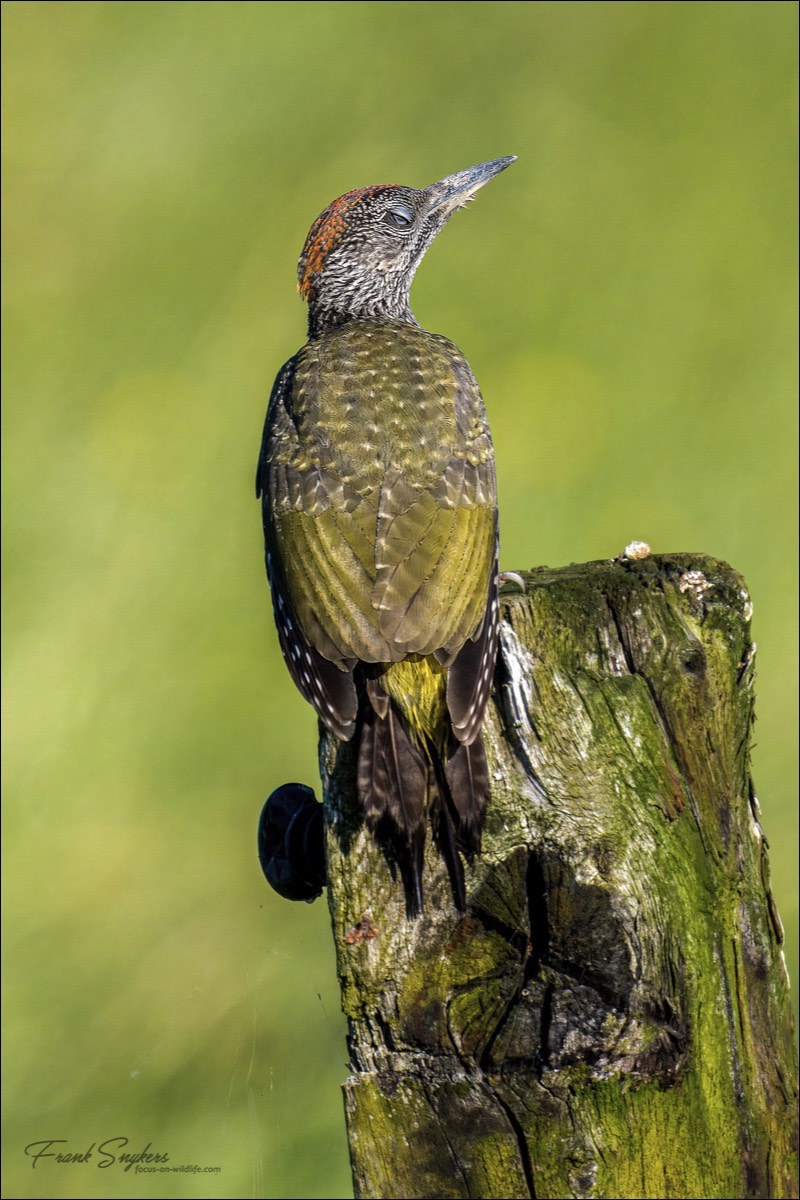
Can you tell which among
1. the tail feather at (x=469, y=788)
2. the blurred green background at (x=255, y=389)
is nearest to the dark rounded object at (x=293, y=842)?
the tail feather at (x=469, y=788)

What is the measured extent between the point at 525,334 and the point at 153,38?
8.99 feet

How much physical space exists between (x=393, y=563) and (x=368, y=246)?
2112mm

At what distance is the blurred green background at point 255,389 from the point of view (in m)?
5.95

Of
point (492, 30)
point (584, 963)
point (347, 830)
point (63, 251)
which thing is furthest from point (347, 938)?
point (492, 30)

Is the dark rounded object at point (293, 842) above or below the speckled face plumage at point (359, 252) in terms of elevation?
below

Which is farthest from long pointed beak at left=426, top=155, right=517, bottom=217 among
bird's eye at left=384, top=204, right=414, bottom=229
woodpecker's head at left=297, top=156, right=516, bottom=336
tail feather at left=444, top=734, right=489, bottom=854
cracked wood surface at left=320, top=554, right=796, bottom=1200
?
tail feather at left=444, top=734, right=489, bottom=854

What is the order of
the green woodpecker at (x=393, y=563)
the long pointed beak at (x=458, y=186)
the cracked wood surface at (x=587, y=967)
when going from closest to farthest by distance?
the cracked wood surface at (x=587, y=967) < the green woodpecker at (x=393, y=563) < the long pointed beak at (x=458, y=186)

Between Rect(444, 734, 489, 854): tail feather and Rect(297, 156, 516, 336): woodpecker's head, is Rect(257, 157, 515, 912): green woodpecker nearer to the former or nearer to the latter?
Rect(444, 734, 489, 854): tail feather

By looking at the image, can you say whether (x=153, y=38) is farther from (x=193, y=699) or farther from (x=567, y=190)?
(x=193, y=699)

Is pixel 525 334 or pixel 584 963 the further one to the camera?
pixel 525 334

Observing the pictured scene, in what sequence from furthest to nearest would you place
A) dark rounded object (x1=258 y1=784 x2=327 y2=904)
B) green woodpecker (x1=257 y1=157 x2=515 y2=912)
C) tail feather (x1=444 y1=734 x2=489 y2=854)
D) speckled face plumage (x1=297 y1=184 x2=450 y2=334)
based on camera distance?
speckled face plumage (x1=297 y1=184 x2=450 y2=334), dark rounded object (x1=258 y1=784 x2=327 y2=904), green woodpecker (x1=257 y1=157 x2=515 y2=912), tail feather (x1=444 y1=734 x2=489 y2=854)

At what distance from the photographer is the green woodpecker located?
2938 millimetres

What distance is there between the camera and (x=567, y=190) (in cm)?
769

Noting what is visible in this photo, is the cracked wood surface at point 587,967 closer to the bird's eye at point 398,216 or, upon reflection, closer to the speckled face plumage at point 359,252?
the speckled face plumage at point 359,252
